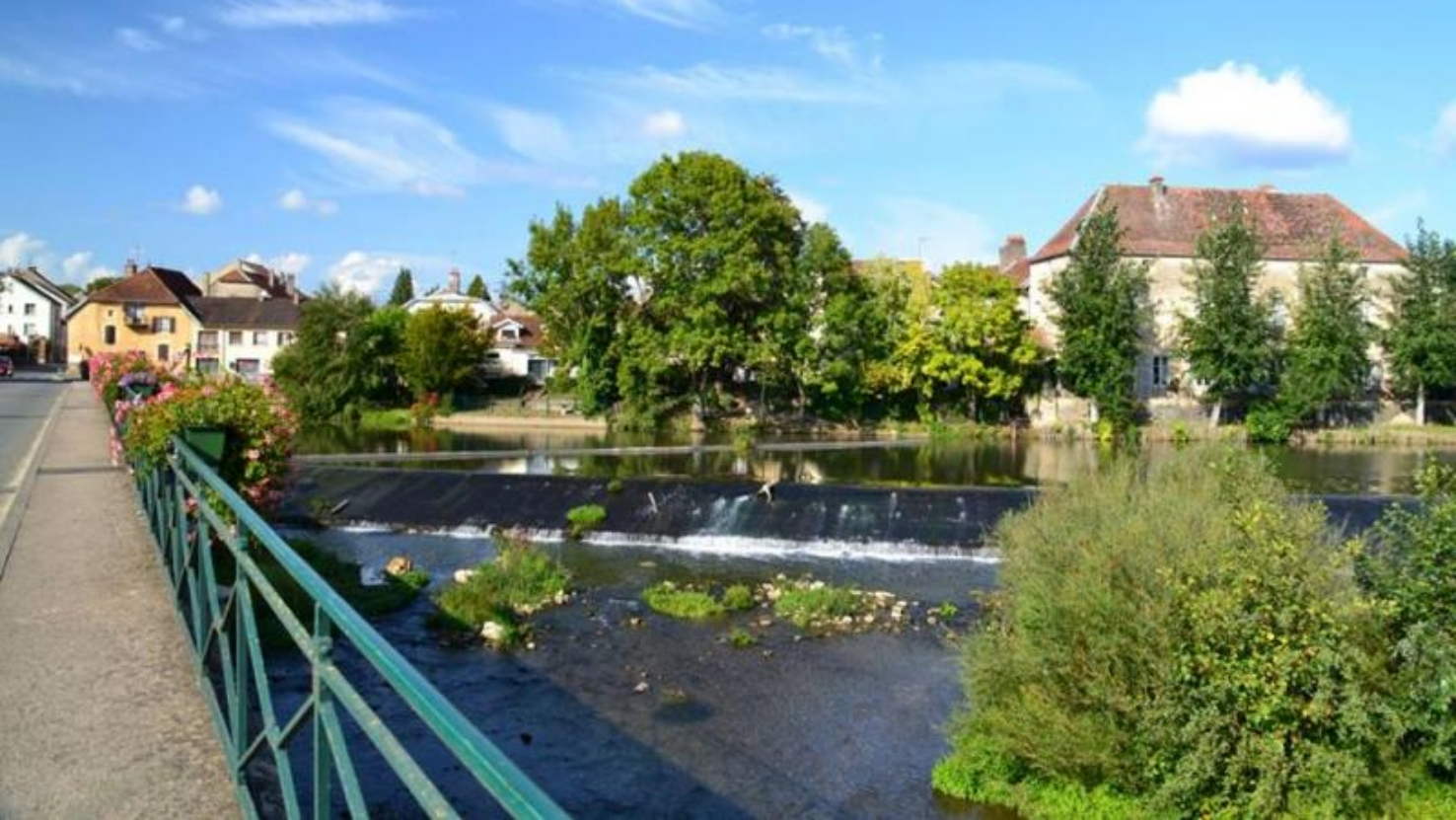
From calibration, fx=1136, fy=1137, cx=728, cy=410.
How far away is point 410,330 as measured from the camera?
5897 cm

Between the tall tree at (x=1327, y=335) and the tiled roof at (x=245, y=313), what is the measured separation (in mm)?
60228

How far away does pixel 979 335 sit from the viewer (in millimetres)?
52781

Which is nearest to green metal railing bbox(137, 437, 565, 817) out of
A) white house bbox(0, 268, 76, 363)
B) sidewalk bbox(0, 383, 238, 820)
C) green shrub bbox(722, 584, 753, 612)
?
sidewalk bbox(0, 383, 238, 820)

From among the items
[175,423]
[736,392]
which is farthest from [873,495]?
[736,392]

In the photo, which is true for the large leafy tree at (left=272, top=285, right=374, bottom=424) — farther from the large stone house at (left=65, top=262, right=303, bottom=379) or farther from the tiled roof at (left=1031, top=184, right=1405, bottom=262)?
the tiled roof at (left=1031, top=184, right=1405, bottom=262)

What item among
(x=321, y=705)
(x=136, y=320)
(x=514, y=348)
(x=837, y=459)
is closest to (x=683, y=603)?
(x=321, y=705)

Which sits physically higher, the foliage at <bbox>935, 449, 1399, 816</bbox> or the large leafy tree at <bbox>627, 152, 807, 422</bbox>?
the large leafy tree at <bbox>627, 152, 807, 422</bbox>

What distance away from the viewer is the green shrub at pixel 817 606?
1728 centimetres

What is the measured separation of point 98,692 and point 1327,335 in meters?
54.5

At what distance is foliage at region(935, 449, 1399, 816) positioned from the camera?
9.29m

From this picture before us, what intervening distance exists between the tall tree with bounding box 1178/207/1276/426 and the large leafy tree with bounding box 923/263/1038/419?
744cm

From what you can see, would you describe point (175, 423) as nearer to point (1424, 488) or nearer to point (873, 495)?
point (1424, 488)

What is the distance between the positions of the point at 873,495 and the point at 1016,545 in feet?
38.2

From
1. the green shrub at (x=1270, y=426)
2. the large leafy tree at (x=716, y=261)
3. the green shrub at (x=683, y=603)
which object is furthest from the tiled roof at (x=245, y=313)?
the green shrub at (x=683, y=603)
